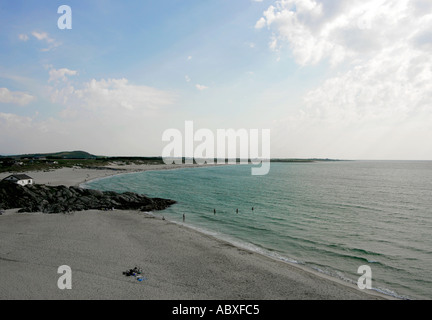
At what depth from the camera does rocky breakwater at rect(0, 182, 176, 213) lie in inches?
1430

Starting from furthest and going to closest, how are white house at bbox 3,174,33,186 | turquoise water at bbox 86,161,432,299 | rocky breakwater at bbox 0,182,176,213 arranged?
white house at bbox 3,174,33,186 < rocky breakwater at bbox 0,182,176,213 < turquoise water at bbox 86,161,432,299

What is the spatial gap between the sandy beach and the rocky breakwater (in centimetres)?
885

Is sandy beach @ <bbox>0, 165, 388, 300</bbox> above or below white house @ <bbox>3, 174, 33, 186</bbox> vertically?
below

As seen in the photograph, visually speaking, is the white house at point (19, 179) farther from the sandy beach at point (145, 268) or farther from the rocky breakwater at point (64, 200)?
the sandy beach at point (145, 268)

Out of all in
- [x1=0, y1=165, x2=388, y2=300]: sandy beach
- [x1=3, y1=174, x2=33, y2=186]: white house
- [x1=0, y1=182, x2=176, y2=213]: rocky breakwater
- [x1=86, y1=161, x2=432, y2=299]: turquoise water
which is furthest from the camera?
Result: [x1=3, y1=174, x2=33, y2=186]: white house

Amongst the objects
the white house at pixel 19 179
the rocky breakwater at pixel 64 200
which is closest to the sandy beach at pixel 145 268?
the rocky breakwater at pixel 64 200

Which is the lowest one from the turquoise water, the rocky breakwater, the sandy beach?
the turquoise water

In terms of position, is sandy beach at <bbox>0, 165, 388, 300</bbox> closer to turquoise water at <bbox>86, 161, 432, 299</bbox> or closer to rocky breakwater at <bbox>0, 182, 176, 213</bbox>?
turquoise water at <bbox>86, 161, 432, 299</bbox>

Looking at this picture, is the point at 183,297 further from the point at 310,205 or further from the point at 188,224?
the point at 310,205

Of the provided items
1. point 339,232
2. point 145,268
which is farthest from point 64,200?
point 339,232

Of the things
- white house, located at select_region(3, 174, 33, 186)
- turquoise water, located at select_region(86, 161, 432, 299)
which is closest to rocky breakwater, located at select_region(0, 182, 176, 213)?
white house, located at select_region(3, 174, 33, 186)

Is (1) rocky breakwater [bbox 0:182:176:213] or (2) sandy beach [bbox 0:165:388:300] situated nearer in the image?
(2) sandy beach [bbox 0:165:388:300]

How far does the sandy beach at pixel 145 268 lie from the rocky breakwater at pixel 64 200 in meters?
8.85

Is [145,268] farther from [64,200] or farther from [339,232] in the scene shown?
[64,200]
